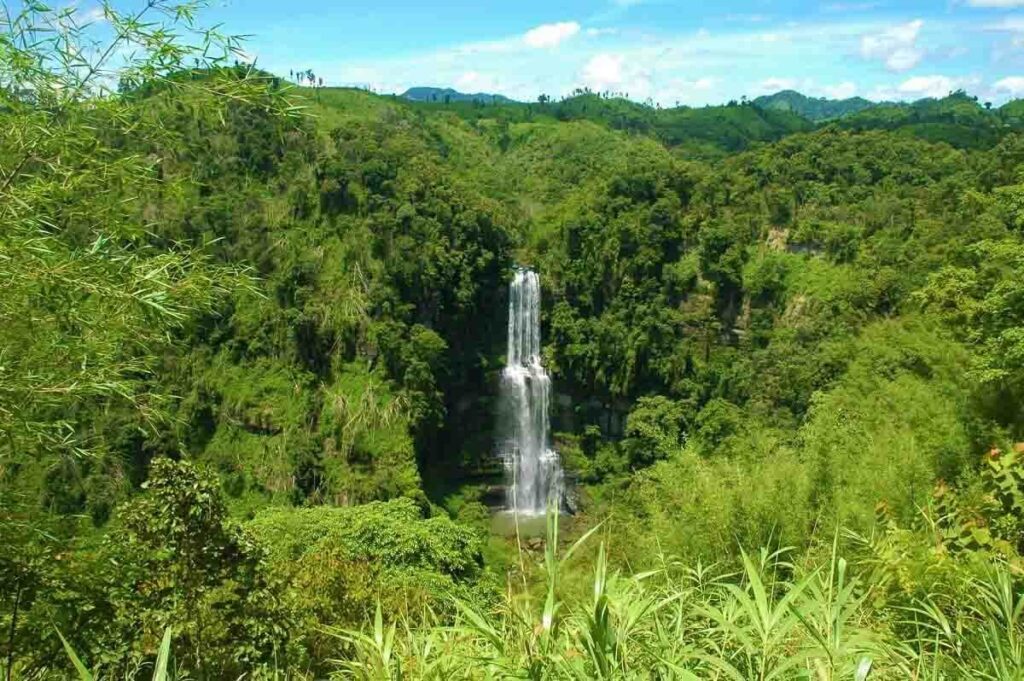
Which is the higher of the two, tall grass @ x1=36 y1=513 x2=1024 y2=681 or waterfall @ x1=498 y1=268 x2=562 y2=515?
tall grass @ x1=36 y1=513 x2=1024 y2=681

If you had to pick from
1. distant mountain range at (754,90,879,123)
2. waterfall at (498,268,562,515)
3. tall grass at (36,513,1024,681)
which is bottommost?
waterfall at (498,268,562,515)

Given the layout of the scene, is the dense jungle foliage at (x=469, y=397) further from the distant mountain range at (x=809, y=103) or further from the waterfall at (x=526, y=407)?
the distant mountain range at (x=809, y=103)

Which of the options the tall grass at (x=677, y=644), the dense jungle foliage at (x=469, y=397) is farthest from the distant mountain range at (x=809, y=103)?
the tall grass at (x=677, y=644)

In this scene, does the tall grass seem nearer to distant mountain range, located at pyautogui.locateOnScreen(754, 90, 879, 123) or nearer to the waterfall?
the waterfall

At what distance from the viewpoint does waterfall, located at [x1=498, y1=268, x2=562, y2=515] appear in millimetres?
23781

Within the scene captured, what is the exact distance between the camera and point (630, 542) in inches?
443

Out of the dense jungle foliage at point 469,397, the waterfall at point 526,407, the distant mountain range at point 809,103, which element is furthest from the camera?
the distant mountain range at point 809,103

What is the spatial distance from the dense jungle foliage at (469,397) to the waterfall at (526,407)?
1.96 ft

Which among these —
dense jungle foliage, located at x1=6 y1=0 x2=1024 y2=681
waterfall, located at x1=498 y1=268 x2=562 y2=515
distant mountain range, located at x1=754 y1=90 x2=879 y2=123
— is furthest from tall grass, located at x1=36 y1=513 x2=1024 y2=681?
distant mountain range, located at x1=754 y1=90 x2=879 y2=123

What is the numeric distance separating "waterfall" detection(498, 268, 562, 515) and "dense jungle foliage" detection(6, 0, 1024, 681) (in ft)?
1.96

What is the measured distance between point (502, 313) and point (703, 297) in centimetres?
712

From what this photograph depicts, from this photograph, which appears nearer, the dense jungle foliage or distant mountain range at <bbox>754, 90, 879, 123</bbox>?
the dense jungle foliage

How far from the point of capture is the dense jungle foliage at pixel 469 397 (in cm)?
268

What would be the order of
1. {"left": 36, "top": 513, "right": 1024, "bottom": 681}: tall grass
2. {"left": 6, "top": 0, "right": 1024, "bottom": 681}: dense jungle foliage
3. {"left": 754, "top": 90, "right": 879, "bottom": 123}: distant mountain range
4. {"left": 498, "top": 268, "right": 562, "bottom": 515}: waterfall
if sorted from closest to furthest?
{"left": 36, "top": 513, "right": 1024, "bottom": 681}: tall grass
{"left": 6, "top": 0, "right": 1024, "bottom": 681}: dense jungle foliage
{"left": 498, "top": 268, "right": 562, "bottom": 515}: waterfall
{"left": 754, "top": 90, "right": 879, "bottom": 123}: distant mountain range
